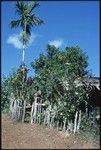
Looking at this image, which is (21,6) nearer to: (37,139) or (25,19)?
(25,19)

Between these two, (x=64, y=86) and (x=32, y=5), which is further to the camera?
(x=32, y=5)

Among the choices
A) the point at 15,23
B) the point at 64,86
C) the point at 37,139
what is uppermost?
the point at 15,23

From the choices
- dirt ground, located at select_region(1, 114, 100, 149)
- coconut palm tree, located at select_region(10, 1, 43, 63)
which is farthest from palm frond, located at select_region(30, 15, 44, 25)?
dirt ground, located at select_region(1, 114, 100, 149)

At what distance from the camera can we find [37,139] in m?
19.5

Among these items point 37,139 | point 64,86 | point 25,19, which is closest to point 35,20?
point 25,19

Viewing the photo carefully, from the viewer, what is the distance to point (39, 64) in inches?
1526

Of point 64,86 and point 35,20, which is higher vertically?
point 35,20

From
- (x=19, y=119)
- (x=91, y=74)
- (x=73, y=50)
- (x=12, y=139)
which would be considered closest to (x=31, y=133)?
(x=12, y=139)

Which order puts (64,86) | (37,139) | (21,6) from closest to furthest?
1. (37,139)
2. (64,86)
3. (21,6)

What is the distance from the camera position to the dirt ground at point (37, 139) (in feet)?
59.4

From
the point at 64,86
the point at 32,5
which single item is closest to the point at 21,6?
the point at 32,5

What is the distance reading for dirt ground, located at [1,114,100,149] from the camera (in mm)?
18094

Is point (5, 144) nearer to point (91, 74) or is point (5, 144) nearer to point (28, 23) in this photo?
point (91, 74)

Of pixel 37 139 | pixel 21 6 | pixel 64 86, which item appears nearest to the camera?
pixel 37 139
